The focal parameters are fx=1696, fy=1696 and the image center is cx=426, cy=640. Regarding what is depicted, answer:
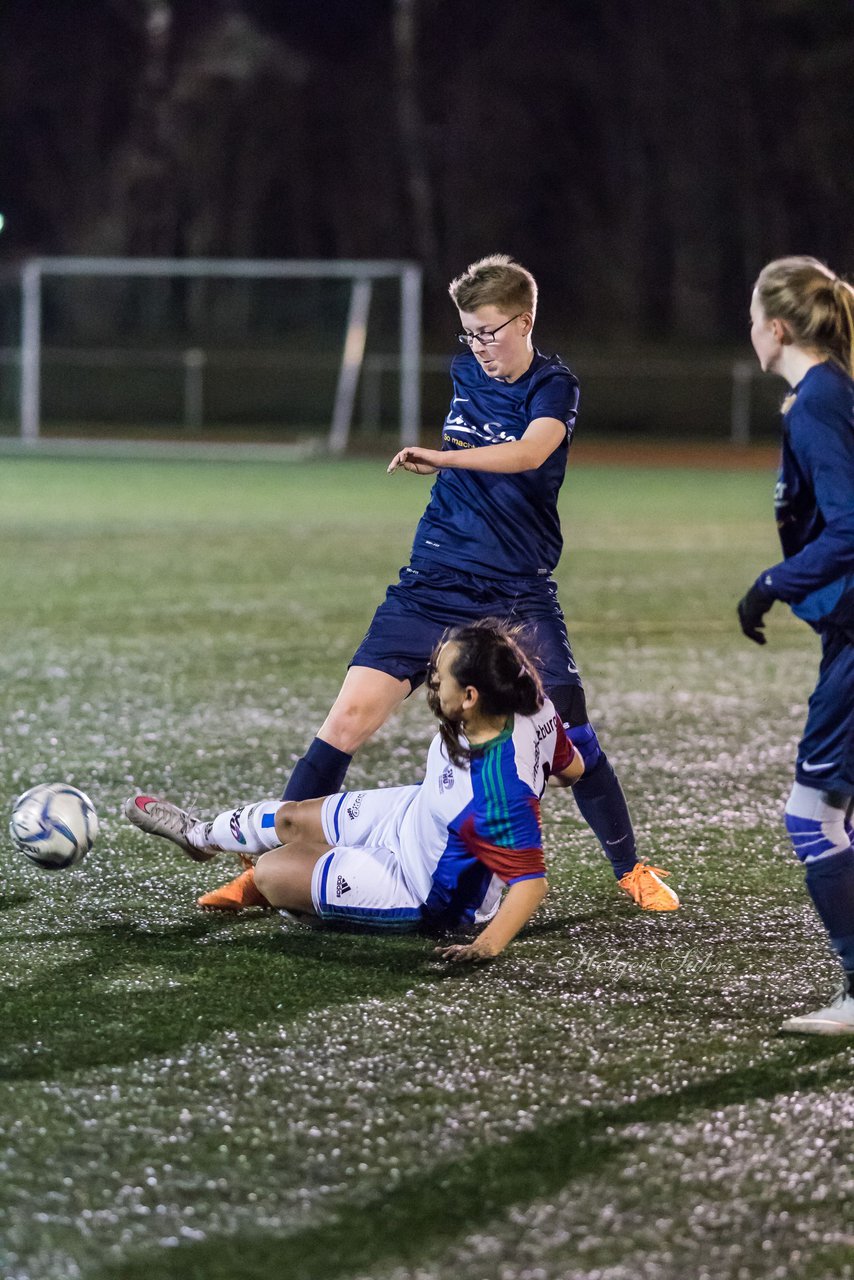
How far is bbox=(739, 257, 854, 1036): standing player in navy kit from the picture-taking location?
349cm

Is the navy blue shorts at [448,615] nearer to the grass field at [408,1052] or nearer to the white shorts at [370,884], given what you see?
the white shorts at [370,884]

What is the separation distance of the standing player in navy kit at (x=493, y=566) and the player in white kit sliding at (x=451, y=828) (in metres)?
0.20

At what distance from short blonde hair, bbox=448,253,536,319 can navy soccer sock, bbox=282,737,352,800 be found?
1300mm

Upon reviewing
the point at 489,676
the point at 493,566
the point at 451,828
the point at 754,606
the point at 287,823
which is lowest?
the point at 287,823

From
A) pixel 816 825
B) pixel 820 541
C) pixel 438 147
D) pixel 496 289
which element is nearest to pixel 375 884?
pixel 816 825

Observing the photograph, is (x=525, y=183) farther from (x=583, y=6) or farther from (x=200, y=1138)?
(x=200, y=1138)

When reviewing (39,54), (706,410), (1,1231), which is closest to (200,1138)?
(1,1231)

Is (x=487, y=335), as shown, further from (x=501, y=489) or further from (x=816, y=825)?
(x=816, y=825)

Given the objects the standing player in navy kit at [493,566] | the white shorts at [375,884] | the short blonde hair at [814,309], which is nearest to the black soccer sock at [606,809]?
the standing player in navy kit at [493,566]

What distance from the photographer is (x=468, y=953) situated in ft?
13.0

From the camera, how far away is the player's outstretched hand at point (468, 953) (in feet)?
13.0

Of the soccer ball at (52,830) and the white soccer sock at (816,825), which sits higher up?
the white soccer sock at (816,825)

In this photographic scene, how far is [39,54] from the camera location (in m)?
41.7

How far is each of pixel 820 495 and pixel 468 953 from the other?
1.34 metres
